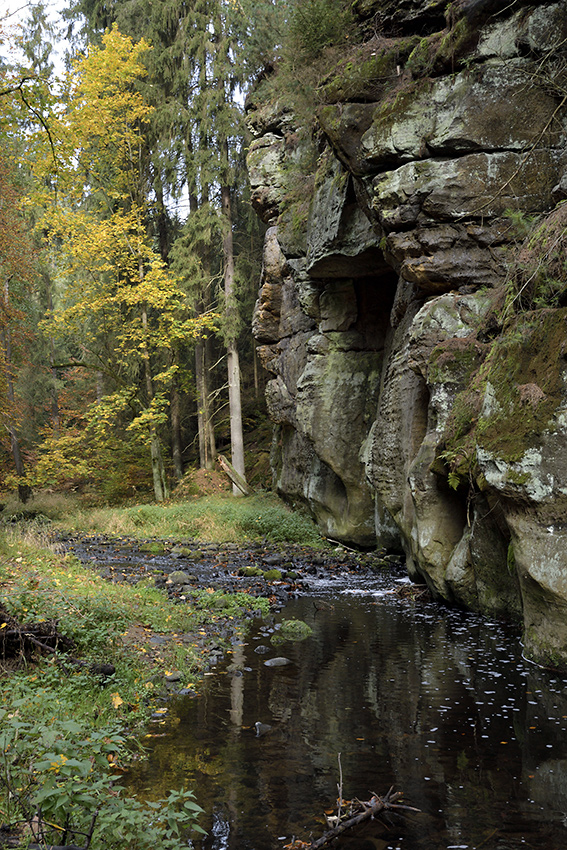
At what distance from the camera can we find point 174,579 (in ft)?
41.2

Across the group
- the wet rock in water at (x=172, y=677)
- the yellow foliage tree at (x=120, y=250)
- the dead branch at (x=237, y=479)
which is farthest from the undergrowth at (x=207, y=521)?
the wet rock in water at (x=172, y=677)

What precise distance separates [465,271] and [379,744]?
26.0 feet

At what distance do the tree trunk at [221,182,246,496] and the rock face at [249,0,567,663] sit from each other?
8.67 m

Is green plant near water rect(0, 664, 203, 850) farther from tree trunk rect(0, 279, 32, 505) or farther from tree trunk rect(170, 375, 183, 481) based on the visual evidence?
tree trunk rect(170, 375, 183, 481)

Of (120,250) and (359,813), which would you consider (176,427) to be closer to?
(120,250)

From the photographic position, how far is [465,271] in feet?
35.6

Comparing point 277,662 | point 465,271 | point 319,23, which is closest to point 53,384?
point 319,23

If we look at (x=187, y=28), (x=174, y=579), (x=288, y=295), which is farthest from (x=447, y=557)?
(x=187, y=28)

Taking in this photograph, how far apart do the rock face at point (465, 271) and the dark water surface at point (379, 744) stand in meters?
1.38

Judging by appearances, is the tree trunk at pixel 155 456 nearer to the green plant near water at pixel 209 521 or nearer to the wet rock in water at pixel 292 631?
the green plant near water at pixel 209 521

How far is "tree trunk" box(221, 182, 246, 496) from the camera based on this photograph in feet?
78.1

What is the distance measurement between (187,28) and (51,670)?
25691 mm

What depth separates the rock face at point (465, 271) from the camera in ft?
24.4

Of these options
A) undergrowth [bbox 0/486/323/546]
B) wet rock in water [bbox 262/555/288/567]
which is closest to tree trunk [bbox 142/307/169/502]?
undergrowth [bbox 0/486/323/546]
